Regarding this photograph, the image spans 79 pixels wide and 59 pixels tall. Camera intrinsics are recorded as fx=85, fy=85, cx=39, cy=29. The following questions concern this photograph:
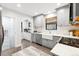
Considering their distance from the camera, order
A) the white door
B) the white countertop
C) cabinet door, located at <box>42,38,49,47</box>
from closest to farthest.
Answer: the white countertop
the white door
cabinet door, located at <box>42,38,49,47</box>

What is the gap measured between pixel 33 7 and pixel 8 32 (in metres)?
0.77

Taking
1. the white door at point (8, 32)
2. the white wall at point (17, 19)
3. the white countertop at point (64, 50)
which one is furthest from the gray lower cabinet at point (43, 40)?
the white door at point (8, 32)

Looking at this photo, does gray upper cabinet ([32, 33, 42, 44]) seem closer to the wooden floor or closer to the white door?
the wooden floor

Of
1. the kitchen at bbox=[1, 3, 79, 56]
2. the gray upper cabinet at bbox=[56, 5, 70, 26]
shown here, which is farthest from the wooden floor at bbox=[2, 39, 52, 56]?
the gray upper cabinet at bbox=[56, 5, 70, 26]

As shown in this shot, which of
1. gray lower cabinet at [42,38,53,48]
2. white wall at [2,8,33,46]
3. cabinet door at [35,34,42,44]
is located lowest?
gray lower cabinet at [42,38,53,48]

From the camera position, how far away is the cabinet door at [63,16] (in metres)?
Answer: 1.82

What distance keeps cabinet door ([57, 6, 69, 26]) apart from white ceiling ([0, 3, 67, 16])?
16cm

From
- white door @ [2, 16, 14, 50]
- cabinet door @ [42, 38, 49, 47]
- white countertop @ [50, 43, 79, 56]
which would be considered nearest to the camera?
white countertop @ [50, 43, 79, 56]

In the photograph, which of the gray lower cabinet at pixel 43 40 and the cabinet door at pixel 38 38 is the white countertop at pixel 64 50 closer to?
the gray lower cabinet at pixel 43 40

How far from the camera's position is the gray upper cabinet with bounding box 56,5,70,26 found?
→ 1.82m

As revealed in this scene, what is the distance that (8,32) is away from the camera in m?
1.86

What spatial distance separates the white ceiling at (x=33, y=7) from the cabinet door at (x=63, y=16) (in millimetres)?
165

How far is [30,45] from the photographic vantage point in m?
1.95

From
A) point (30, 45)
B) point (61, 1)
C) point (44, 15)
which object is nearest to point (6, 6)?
point (44, 15)
